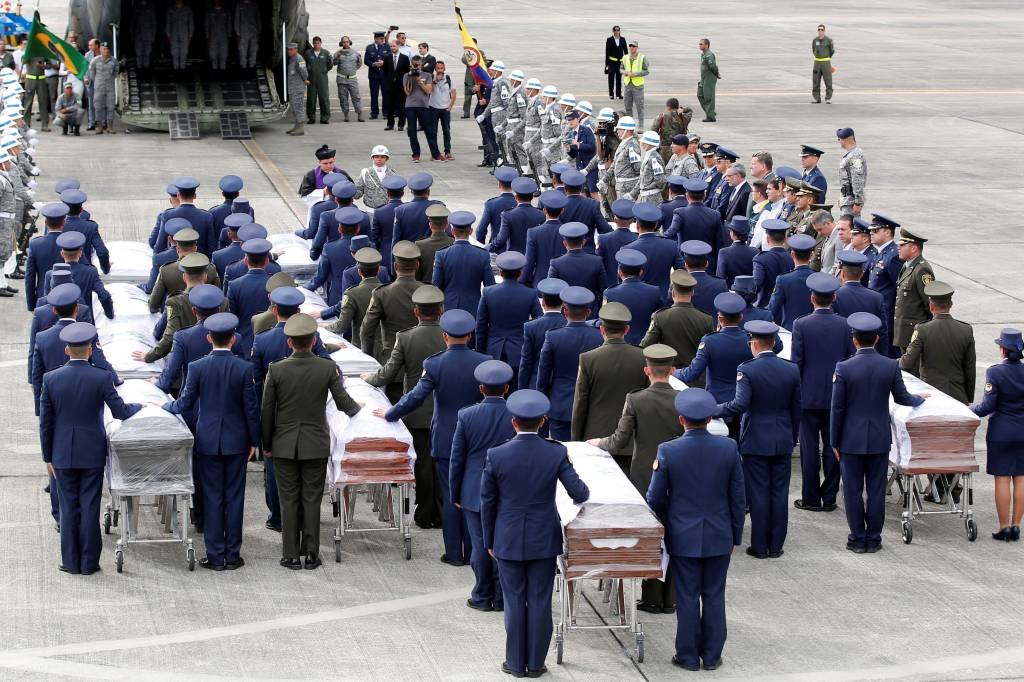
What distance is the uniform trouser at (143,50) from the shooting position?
27984 mm

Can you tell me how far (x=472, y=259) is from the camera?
504 inches

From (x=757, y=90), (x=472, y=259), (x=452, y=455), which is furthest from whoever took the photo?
(x=757, y=90)

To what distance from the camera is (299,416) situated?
33.3 feet

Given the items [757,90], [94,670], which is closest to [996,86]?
[757,90]

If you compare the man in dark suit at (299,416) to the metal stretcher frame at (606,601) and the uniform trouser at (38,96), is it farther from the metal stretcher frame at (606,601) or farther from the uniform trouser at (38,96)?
the uniform trouser at (38,96)

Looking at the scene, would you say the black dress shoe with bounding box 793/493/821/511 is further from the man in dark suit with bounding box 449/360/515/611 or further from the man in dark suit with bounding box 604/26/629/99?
the man in dark suit with bounding box 604/26/629/99

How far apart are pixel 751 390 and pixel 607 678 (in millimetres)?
2512

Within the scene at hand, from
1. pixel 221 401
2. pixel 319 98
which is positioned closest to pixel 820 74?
pixel 319 98

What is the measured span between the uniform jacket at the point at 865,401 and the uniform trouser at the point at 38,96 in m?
20.0

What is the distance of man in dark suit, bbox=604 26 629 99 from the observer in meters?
31.2

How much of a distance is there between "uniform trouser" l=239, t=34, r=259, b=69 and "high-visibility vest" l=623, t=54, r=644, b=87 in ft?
22.3

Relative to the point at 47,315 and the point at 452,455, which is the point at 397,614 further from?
the point at 47,315

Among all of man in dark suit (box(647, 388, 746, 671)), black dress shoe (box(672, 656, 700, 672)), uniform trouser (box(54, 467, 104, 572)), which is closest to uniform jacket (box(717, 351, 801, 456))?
man in dark suit (box(647, 388, 746, 671))

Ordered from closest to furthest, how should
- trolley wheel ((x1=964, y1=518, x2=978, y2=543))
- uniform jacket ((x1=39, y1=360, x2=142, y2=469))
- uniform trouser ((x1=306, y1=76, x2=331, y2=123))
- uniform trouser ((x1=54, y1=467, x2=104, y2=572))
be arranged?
uniform jacket ((x1=39, y1=360, x2=142, y2=469)) → uniform trouser ((x1=54, y1=467, x2=104, y2=572)) → trolley wheel ((x1=964, y1=518, x2=978, y2=543)) → uniform trouser ((x1=306, y1=76, x2=331, y2=123))
